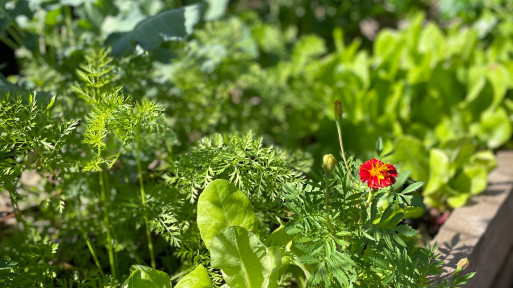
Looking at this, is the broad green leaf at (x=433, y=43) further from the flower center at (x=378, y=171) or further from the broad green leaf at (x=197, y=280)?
the broad green leaf at (x=197, y=280)

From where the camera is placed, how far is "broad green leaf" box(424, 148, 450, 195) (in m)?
1.61

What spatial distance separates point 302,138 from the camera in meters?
2.21

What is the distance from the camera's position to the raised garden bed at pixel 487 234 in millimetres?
1317

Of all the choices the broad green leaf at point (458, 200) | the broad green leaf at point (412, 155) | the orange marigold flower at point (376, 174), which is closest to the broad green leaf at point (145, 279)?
the orange marigold flower at point (376, 174)

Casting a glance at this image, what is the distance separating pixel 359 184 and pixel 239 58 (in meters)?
1.14

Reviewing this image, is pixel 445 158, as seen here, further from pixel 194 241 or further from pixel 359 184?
pixel 194 241

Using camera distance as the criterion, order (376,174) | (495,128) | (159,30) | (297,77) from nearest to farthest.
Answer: (376,174), (159,30), (495,128), (297,77)

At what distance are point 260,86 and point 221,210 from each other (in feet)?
3.74

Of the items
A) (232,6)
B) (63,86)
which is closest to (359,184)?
(63,86)

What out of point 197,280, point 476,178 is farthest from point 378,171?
point 476,178

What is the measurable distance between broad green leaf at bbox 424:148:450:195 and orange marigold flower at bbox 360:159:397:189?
78 cm

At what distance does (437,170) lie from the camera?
163 cm

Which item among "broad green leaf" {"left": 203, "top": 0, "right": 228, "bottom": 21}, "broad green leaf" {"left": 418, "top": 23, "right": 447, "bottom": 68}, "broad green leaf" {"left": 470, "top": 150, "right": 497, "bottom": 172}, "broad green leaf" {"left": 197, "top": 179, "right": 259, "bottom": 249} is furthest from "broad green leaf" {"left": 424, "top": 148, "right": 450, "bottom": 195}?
"broad green leaf" {"left": 203, "top": 0, "right": 228, "bottom": 21}

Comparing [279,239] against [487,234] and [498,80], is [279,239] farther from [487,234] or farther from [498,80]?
[498,80]
